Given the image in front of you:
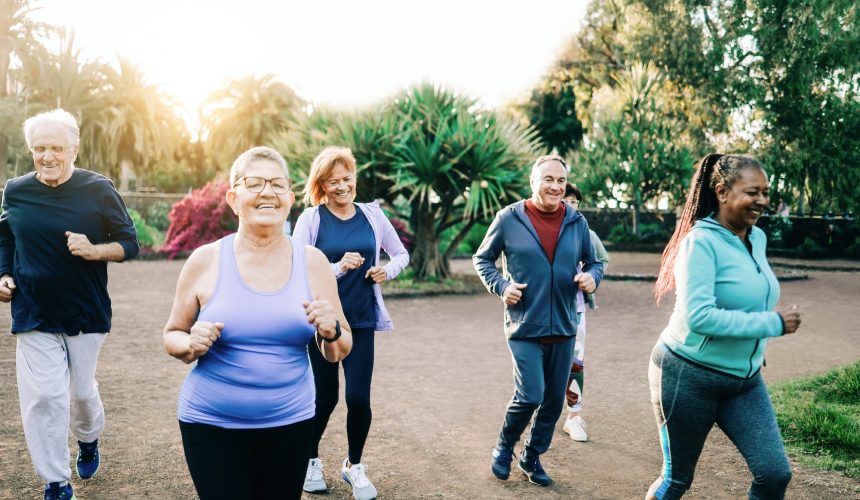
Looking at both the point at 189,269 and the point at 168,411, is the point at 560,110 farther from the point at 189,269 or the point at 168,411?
the point at 189,269

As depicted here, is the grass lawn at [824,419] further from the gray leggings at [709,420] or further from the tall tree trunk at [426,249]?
the tall tree trunk at [426,249]

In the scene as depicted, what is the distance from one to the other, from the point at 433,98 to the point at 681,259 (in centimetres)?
1318

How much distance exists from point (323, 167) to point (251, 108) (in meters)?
41.9

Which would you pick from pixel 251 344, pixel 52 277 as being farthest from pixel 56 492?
pixel 251 344

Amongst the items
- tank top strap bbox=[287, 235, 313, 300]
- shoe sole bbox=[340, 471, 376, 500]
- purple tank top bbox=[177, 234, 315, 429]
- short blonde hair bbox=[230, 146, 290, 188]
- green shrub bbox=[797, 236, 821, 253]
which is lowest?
green shrub bbox=[797, 236, 821, 253]

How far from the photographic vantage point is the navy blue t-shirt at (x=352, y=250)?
4.34 metres

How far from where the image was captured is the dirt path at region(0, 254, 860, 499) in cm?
442

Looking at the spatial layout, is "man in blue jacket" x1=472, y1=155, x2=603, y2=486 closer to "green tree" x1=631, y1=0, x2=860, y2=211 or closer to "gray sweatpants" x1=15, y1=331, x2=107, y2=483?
"gray sweatpants" x1=15, y1=331, x2=107, y2=483

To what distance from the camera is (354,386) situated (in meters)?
4.24

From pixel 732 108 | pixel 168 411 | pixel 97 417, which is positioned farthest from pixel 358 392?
pixel 732 108

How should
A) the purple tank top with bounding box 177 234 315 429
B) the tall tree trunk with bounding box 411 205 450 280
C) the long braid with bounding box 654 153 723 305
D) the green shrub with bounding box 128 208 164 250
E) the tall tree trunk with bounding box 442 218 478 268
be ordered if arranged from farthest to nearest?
the green shrub with bounding box 128 208 164 250
the tall tree trunk with bounding box 411 205 450 280
the tall tree trunk with bounding box 442 218 478 268
the long braid with bounding box 654 153 723 305
the purple tank top with bounding box 177 234 315 429

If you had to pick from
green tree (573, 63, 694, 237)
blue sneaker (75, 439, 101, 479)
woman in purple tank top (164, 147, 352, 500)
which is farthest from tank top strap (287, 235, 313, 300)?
green tree (573, 63, 694, 237)

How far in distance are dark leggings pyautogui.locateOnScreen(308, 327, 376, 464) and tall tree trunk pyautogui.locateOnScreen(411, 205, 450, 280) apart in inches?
502

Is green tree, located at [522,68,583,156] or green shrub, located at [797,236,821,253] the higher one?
green tree, located at [522,68,583,156]
